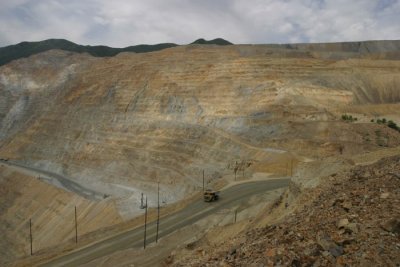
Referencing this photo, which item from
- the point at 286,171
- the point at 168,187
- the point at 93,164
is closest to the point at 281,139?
the point at 286,171

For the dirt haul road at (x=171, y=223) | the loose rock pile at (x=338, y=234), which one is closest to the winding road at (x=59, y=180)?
the dirt haul road at (x=171, y=223)

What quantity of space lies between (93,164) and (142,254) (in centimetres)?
4037

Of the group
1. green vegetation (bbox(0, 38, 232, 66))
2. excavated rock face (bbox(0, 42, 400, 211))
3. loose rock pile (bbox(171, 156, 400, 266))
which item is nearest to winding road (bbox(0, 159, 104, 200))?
excavated rock face (bbox(0, 42, 400, 211))

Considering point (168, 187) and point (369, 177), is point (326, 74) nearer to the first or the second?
point (168, 187)

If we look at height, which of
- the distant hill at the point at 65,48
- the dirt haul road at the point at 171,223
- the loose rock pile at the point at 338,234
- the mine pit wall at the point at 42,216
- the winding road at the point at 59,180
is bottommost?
the mine pit wall at the point at 42,216

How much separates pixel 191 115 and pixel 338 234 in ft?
170

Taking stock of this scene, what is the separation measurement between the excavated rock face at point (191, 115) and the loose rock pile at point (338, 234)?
3149 centimetres

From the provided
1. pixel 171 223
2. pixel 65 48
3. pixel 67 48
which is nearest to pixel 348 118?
pixel 171 223

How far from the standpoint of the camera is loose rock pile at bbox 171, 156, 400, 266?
948 cm

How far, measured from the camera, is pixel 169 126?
60188 millimetres

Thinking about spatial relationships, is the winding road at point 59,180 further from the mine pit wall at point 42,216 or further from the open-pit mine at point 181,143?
the mine pit wall at point 42,216

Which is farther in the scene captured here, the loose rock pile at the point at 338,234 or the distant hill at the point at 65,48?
the distant hill at the point at 65,48

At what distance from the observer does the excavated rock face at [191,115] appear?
48125 millimetres

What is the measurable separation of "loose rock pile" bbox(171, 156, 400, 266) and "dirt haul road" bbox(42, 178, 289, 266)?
49.4 feet
